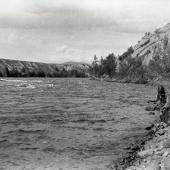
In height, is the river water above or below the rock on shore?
below

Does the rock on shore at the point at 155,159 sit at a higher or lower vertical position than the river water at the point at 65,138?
higher

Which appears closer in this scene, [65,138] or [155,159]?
[155,159]

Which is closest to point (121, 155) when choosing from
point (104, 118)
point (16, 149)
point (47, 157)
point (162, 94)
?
point (47, 157)

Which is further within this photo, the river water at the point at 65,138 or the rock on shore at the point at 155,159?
the river water at the point at 65,138

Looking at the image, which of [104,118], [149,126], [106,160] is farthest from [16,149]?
[104,118]

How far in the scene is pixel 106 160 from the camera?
925 inches

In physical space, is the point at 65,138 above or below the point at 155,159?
below

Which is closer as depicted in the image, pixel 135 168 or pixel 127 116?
pixel 135 168

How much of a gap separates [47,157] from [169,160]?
30.0 feet

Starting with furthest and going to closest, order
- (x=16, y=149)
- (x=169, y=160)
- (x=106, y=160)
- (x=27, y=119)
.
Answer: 1. (x=27, y=119)
2. (x=16, y=149)
3. (x=106, y=160)
4. (x=169, y=160)

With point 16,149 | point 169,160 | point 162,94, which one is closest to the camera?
point 169,160

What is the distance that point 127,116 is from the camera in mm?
45656

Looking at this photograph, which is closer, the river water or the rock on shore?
the rock on shore

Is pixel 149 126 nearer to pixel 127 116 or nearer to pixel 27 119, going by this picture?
pixel 127 116
